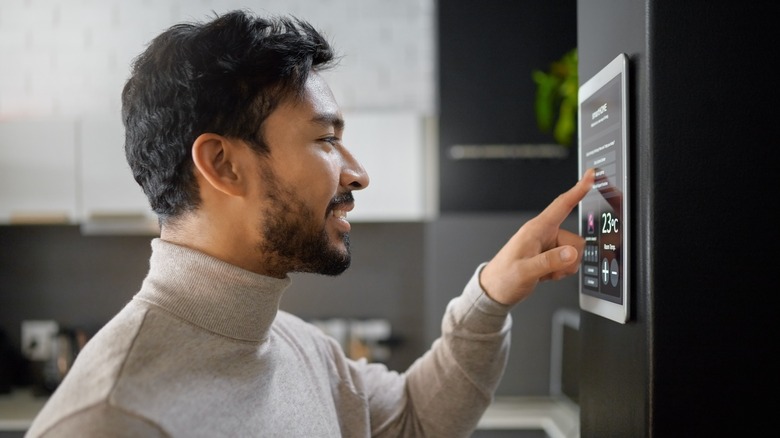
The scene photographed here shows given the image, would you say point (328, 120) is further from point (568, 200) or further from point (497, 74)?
point (497, 74)

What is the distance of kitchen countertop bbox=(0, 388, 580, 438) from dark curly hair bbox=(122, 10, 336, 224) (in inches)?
77.1

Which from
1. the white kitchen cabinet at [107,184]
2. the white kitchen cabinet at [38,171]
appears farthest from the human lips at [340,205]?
the white kitchen cabinet at [38,171]

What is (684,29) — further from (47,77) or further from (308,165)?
(47,77)

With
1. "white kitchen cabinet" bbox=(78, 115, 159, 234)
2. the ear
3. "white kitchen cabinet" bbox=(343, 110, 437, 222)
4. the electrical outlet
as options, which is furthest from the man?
the electrical outlet

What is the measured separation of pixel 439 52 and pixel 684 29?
2.48 meters

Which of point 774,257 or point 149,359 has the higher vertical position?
point 774,257

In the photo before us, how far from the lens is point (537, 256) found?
1.03m

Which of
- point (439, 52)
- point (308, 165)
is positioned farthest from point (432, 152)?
point (308, 165)

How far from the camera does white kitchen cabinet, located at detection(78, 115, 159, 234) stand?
314 cm

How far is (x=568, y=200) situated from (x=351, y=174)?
1.01ft

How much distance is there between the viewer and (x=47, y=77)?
3.59 metres

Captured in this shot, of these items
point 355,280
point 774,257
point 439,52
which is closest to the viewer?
point 774,257

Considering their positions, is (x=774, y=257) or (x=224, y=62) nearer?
(x=774, y=257)

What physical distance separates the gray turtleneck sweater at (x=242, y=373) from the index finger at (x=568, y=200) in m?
0.18
